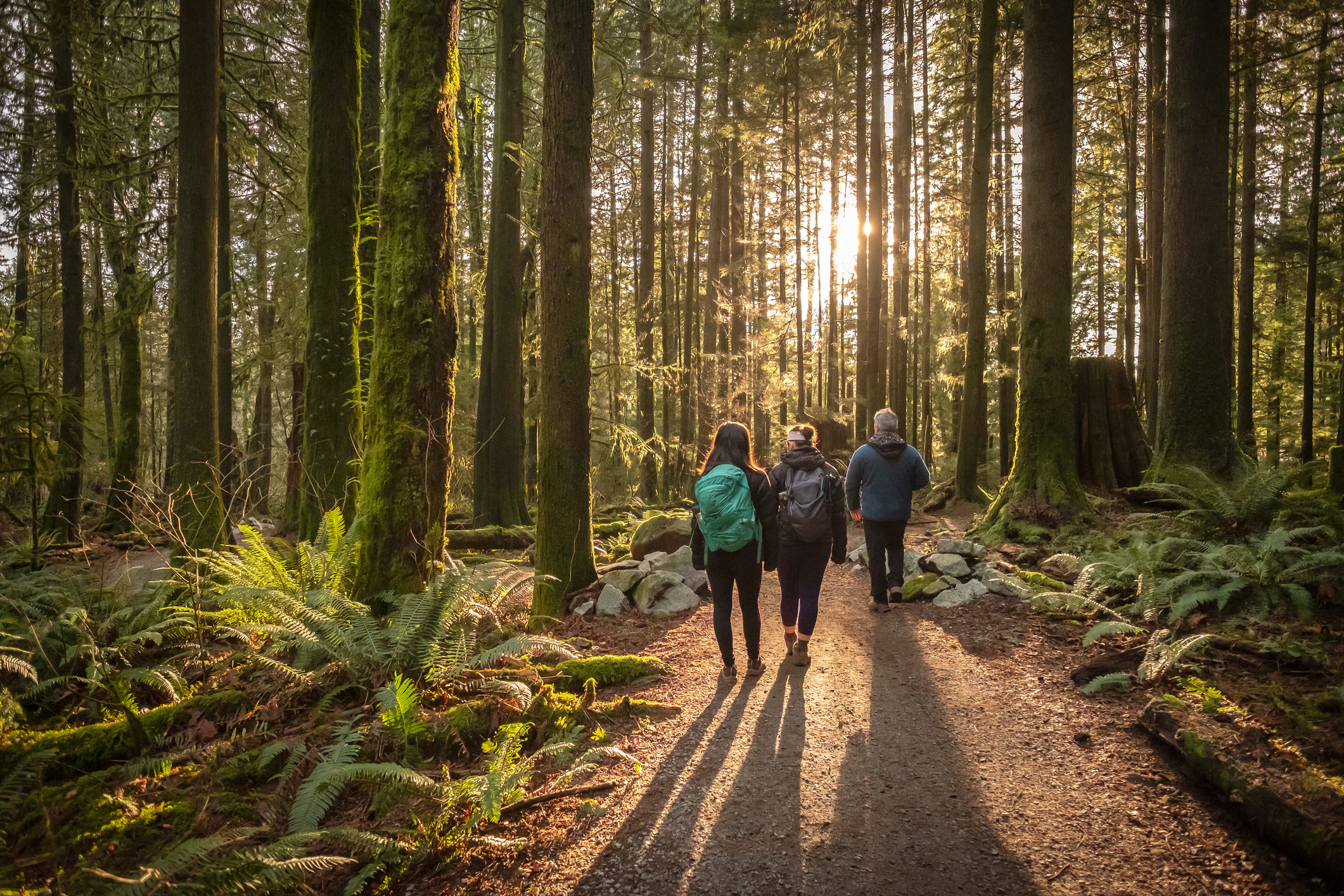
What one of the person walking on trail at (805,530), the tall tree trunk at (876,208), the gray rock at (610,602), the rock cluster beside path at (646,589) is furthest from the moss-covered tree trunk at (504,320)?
the tall tree trunk at (876,208)

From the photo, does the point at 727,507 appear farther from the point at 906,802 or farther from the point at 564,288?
the point at 564,288

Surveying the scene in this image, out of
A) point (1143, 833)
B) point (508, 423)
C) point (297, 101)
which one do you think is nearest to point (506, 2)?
point (297, 101)

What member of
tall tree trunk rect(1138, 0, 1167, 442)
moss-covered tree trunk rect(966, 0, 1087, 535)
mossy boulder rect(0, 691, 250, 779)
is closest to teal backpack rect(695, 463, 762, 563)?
mossy boulder rect(0, 691, 250, 779)

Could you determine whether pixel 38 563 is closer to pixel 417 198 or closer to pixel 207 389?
pixel 207 389

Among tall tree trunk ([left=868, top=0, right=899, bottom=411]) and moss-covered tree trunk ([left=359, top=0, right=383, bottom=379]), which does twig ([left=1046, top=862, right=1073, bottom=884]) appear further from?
tall tree trunk ([left=868, top=0, right=899, bottom=411])

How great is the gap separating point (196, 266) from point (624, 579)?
6.77m

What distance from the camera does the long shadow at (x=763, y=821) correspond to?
9.20ft

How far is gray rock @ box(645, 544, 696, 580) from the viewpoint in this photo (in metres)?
8.20

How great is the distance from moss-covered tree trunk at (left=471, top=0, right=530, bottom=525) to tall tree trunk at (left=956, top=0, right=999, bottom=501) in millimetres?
9003

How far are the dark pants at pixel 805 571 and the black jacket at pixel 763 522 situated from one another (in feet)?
1.13

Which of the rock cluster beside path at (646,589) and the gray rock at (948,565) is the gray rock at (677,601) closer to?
the rock cluster beside path at (646,589)

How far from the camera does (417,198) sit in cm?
538

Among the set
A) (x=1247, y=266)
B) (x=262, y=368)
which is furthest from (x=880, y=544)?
(x=1247, y=266)

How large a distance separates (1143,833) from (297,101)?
15.1 m
